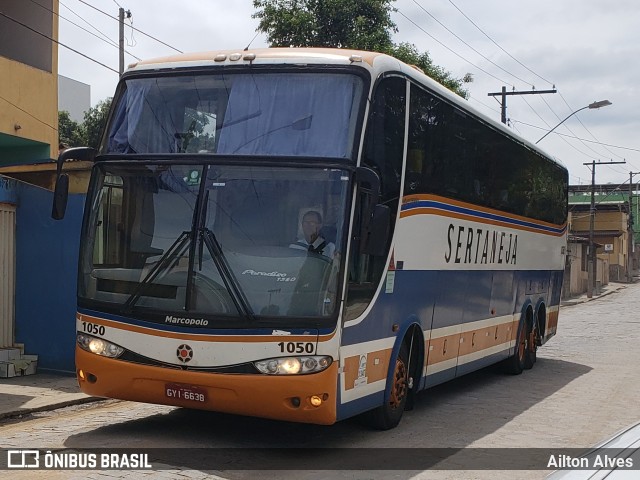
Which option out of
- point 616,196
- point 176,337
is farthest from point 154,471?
point 616,196

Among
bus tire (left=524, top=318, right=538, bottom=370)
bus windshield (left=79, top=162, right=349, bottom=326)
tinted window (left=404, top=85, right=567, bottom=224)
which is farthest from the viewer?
bus tire (left=524, top=318, right=538, bottom=370)

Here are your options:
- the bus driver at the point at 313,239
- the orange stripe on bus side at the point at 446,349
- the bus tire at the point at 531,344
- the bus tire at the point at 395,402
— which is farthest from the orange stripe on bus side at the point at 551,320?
the bus driver at the point at 313,239

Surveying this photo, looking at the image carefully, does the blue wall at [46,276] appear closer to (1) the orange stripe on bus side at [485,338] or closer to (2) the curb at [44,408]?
(2) the curb at [44,408]

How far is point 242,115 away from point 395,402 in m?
3.40

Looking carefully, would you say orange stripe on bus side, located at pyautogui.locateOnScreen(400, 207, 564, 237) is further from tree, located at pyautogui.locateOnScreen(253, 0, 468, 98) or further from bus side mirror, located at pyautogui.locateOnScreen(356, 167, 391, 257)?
tree, located at pyautogui.locateOnScreen(253, 0, 468, 98)

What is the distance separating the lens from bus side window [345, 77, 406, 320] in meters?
7.94

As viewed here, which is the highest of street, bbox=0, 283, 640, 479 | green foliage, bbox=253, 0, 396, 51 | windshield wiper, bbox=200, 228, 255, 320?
green foliage, bbox=253, 0, 396, 51

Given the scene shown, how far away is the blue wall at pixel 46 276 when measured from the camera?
12.2 m

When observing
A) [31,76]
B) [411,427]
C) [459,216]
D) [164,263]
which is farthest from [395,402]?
[31,76]

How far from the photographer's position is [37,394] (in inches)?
425

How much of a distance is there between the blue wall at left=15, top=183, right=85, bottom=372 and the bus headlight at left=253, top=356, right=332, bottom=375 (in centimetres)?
541

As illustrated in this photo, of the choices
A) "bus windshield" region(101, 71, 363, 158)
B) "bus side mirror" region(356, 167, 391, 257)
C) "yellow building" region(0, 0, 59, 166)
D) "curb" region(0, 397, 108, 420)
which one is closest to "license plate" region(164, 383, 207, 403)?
"bus side mirror" region(356, 167, 391, 257)

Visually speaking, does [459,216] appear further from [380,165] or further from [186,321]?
[186,321]

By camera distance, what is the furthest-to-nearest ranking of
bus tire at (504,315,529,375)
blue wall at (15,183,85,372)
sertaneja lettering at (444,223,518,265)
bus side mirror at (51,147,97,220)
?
bus tire at (504,315,529,375), blue wall at (15,183,85,372), sertaneja lettering at (444,223,518,265), bus side mirror at (51,147,97,220)
